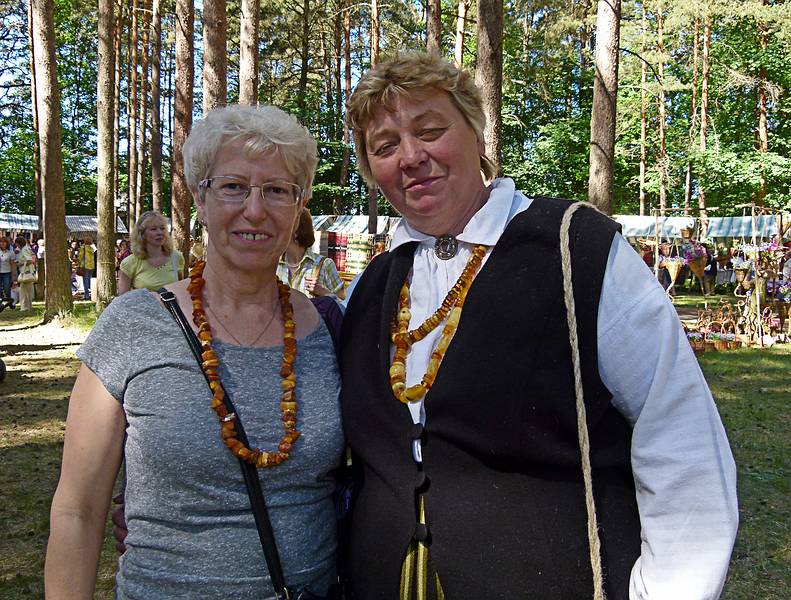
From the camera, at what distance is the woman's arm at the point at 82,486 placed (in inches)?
68.2

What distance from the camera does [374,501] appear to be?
1813 mm

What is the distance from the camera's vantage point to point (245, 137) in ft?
6.22

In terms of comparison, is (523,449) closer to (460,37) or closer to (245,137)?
(245,137)

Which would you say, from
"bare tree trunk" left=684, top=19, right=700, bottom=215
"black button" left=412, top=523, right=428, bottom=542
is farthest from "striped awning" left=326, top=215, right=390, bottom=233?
"black button" left=412, top=523, right=428, bottom=542

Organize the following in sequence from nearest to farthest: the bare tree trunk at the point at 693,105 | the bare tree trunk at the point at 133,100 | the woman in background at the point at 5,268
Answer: the woman in background at the point at 5,268 → the bare tree trunk at the point at 133,100 → the bare tree trunk at the point at 693,105

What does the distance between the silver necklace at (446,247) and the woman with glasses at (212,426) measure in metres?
0.41

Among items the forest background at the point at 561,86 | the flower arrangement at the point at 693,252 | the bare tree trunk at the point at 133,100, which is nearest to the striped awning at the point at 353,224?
the forest background at the point at 561,86

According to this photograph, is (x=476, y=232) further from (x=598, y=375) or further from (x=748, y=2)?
(x=748, y=2)

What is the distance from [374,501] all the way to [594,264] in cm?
79

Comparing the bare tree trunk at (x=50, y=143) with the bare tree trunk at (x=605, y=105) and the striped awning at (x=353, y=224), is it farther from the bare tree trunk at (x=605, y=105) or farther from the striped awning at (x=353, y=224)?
the striped awning at (x=353, y=224)

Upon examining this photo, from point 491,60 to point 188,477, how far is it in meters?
Result: 8.15

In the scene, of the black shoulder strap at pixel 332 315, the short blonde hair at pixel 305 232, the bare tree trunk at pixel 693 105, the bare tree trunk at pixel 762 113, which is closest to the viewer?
the black shoulder strap at pixel 332 315

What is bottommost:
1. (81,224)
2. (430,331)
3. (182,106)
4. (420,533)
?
(420,533)

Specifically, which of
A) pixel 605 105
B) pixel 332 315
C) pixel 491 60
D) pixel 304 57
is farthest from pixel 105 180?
pixel 304 57
